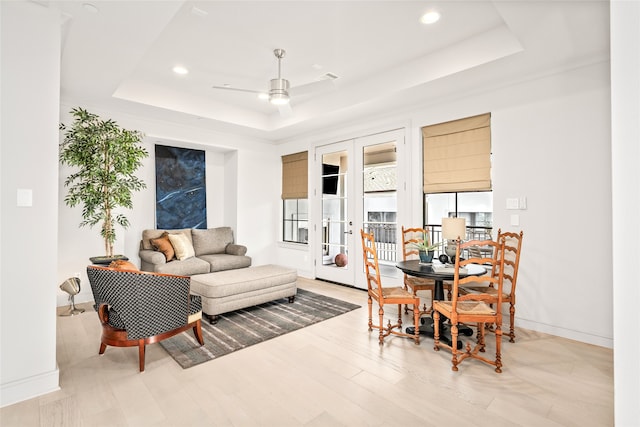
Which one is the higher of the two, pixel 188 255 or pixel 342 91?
pixel 342 91

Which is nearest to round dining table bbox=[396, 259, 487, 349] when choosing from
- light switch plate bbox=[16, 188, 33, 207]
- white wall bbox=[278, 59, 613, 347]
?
white wall bbox=[278, 59, 613, 347]

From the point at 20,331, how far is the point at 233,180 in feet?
13.5

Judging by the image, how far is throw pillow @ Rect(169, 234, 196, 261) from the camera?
186 inches

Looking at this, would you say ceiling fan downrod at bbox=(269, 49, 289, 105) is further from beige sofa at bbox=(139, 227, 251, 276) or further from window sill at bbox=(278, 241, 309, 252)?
window sill at bbox=(278, 241, 309, 252)

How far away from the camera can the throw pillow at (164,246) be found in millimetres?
4625

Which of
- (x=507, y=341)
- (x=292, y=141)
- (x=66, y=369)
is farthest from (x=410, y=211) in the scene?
(x=66, y=369)

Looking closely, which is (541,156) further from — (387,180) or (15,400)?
(15,400)

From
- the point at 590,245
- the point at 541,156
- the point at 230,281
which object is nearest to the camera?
the point at 590,245

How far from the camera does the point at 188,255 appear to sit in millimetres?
4832

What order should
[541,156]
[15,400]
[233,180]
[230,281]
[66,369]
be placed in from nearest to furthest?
1. [15,400]
2. [66,369]
3. [541,156]
4. [230,281]
5. [233,180]

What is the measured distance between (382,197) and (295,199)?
80.7 inches

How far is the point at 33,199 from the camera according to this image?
218 cm

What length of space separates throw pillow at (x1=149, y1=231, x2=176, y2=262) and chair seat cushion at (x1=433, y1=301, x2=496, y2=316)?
3.67 meters

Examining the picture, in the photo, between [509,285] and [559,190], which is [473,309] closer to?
[509,285]
